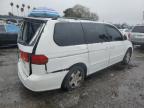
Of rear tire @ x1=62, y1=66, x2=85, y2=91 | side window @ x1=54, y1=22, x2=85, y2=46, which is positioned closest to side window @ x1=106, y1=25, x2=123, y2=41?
side window @ x1=54, y1=22, x2=85, y2=46

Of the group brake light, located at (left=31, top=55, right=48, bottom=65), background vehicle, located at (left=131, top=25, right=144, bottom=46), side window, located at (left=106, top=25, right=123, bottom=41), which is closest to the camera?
brake light, located at (left=31, top=55, right=48, bottom=65)

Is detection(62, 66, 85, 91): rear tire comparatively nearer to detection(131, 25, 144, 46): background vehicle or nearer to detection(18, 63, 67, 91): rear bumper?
detection(18, 63, 67, 91): rear bumper

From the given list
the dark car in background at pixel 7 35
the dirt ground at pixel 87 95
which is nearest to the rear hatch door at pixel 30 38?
the dirt ground at pixel 87 95

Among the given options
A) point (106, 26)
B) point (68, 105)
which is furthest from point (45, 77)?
point (106, 26)

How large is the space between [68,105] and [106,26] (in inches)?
110

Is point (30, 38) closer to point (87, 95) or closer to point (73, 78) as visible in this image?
point (73, 78)

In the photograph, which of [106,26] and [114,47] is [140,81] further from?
[106,26]

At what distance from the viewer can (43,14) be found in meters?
4.41

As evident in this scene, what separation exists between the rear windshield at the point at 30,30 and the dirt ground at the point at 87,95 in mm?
1268

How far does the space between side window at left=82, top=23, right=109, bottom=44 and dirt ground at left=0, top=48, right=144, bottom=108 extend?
3.99 feet

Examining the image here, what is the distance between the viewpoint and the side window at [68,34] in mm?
3707

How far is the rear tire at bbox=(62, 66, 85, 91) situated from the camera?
13.1ft

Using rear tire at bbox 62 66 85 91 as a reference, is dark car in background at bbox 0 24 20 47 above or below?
above

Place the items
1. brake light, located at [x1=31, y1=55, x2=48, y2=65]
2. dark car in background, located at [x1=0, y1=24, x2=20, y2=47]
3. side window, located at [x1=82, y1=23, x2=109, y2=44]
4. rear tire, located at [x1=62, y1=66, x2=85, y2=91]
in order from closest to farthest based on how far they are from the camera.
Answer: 1. brake light, located at [x1=31, y1=55, x2=48, y2=65]
2. rear tire, located at [x1=62, y1=66, x2=85, y2=91]
3. side window, located at [x1=82, y1=23, x2=109, y2=44]
4. dark car in background, located at [x1=0, y1=24, x2=20, y2=47]
